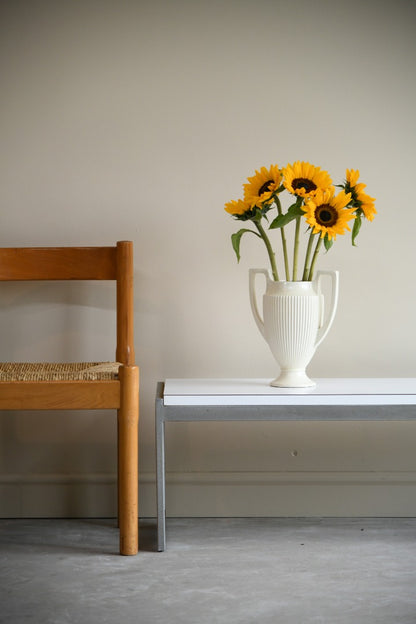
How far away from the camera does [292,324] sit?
175 cm

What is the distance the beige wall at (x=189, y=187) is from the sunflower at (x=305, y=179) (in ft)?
1.01

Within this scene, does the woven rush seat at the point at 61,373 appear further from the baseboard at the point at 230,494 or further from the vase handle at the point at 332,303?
the vase handle at the point at 332,303

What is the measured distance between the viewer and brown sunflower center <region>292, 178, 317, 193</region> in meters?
1.71

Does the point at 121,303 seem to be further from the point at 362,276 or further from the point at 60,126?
the point at 362,276

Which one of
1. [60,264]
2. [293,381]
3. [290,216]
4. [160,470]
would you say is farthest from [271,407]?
[60,264]

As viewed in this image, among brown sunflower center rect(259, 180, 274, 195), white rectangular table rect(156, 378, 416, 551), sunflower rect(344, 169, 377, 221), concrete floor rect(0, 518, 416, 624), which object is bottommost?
concrete floor rect(0, 518, 416, 624)

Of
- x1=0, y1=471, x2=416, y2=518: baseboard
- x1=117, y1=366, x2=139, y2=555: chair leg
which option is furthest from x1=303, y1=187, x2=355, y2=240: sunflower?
x1=0, y1=471, x2=416, y2=518: baseboard

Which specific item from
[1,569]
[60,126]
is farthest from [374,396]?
[60,126]

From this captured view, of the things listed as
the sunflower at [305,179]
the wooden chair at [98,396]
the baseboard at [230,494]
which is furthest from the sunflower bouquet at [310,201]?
the baseboard at [230,494]

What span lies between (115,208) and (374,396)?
864 mm

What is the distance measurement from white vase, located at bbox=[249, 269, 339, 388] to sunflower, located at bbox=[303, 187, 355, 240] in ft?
0.51

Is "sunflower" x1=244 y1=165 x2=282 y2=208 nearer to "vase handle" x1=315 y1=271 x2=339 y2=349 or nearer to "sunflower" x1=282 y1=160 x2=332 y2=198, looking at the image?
"sunflower" x1=282 y1=160 x2=332 y2=198

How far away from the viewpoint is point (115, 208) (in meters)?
2.02

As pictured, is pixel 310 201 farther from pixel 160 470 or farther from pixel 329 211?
pixel 160 470
